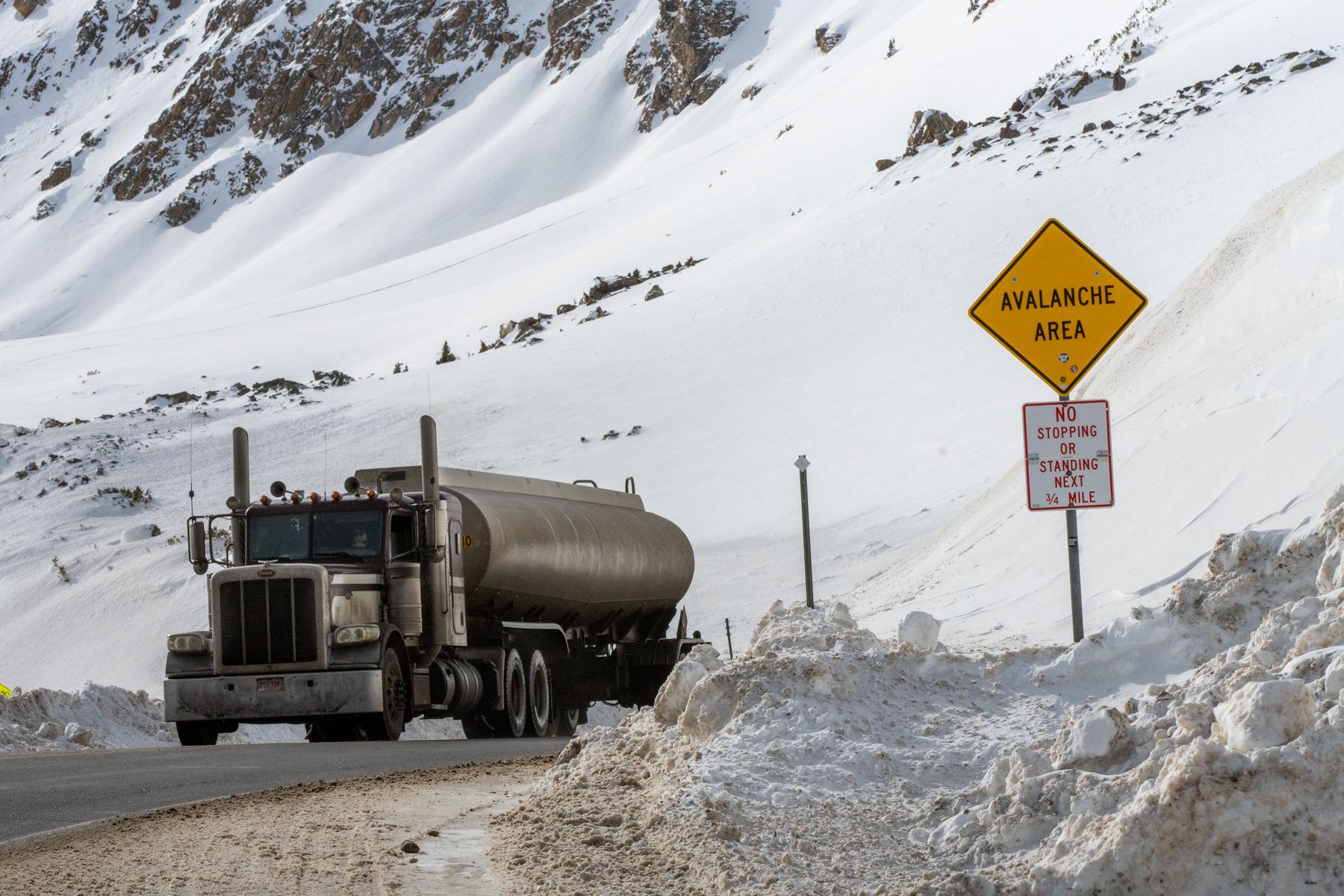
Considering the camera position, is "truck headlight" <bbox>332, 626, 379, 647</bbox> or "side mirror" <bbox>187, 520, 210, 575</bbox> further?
"side mirror" <bbox>187, 520, 210, 575</bbox>

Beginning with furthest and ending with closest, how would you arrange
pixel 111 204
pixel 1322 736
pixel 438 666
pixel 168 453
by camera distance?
pixel 111 204 < pixel 168 453 < pixel 438 666 < pixel 1322 736

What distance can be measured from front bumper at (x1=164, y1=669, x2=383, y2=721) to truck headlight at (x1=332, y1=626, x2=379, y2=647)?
283 mm

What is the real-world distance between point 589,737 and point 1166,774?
4.82m

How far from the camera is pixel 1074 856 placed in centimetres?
614

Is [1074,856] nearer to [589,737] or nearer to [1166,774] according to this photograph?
[1166,774]

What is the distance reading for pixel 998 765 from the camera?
22.9 feet

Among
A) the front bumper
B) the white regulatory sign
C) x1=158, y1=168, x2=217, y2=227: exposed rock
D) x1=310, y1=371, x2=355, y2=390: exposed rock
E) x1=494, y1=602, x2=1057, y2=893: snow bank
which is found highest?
x1=158, y1=168, x2=217, y2=227: exposed rock

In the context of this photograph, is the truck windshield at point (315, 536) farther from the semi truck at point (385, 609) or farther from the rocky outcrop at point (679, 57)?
the rocky outcrop at point (679, 57)

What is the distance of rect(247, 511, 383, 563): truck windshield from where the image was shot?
1738 centimetres

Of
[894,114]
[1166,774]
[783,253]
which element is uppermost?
[894,114]

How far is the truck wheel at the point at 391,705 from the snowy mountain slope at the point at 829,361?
5001mm

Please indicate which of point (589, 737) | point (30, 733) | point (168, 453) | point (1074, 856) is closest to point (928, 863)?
point (1074, 856)

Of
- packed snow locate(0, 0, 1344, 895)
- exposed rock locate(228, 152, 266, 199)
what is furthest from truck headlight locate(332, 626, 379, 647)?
exposed rock locate(228, 152, 266, 199)

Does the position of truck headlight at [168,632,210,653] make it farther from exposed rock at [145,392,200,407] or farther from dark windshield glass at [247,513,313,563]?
exposed rock at [145,392,200,407]
